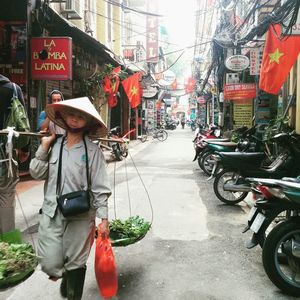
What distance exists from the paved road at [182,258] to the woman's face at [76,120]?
4.86 feet

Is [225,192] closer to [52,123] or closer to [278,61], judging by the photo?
[278,61]

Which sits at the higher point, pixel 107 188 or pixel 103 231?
pixel 107 188

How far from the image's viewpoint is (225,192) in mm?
7609

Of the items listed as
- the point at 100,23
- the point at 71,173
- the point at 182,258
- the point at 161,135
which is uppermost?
the point at 100,23

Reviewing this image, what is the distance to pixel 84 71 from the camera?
585 inches

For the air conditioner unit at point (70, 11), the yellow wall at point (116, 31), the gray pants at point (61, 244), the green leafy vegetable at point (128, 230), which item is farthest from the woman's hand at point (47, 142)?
the yellow wall at point (116, 31)

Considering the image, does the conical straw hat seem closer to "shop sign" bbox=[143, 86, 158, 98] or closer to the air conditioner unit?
the air conditioner unit

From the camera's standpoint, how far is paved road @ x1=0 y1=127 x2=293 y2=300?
11.9 feet

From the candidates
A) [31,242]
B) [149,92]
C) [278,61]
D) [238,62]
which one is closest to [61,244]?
[31,242]

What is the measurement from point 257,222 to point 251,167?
2.95 metres

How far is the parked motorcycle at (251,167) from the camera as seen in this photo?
609 centimetres

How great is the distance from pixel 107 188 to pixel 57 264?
0.65 meters

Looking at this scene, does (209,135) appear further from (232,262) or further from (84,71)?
(232,262)

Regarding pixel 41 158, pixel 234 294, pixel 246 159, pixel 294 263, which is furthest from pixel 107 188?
pixel 246 159
